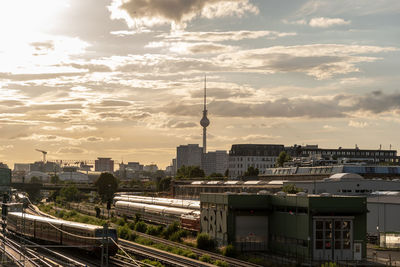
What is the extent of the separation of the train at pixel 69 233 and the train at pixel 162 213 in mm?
19374

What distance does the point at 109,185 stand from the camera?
649 ft

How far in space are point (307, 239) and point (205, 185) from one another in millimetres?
94687

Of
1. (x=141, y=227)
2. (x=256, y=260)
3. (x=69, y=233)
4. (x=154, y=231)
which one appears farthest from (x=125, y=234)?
(x=256, y=260)

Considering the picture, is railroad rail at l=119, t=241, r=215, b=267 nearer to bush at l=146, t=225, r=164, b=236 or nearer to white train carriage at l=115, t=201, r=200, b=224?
white train carriage at l=115, t=201, r=200, b=224

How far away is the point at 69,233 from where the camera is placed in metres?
69.2

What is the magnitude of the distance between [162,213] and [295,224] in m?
41.8

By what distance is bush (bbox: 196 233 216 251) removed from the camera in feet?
242

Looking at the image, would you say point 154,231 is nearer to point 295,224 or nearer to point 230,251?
point 230,251

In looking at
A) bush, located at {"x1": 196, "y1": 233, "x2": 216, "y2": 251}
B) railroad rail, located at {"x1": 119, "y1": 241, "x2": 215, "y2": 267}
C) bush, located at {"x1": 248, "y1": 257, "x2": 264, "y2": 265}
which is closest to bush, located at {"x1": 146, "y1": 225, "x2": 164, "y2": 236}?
railroad rail, located at {"x1": 119, "y1": 241, "x2": 215, "y2": 267}

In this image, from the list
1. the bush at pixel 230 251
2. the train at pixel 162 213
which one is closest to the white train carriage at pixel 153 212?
the train at pixel 162 213

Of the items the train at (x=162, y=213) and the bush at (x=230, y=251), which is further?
the train at (x=162, y=213)

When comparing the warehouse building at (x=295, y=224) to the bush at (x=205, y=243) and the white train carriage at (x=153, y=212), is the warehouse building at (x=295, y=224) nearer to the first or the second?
the bush at (x=205, y=243)

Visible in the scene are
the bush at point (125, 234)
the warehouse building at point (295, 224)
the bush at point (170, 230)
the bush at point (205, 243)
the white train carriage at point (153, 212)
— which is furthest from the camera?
the white train carriage at point (153, 212)

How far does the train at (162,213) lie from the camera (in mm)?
85812
